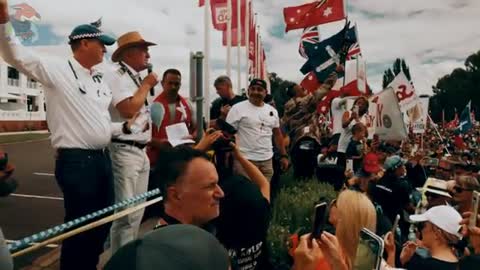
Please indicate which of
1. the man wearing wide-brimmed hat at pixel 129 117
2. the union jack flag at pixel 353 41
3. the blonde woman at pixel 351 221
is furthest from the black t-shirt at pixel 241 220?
the union jack flag at pixel 353 41

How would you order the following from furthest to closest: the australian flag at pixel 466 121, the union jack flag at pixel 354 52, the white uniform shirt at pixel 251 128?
1. the union jack flag at pixel 354 52
2. the australian flag at pixel 466 121
3. the white uniform shirt at pixel 251 128

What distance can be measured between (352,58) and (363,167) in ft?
34.5

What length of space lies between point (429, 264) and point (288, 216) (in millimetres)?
2807

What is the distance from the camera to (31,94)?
6134 cm

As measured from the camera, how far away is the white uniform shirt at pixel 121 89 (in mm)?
3850

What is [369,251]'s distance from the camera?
2041 millimetres

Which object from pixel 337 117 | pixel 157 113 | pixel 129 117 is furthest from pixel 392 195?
pixel 337 117

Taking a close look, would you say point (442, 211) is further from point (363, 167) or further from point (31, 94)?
point (31, 94)

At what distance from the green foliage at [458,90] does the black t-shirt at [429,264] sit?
238 feet

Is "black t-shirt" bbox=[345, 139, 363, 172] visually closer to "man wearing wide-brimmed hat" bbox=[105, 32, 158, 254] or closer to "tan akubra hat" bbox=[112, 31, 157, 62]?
"man wearing wide-brimmed hat" bbox=[105, 32, 158, 254]

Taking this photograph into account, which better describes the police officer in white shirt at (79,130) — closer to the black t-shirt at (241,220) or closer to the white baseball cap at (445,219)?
the black t-shirt at (241,220)

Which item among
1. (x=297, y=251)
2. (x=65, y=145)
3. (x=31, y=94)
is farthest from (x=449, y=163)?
(x=31, y=94)

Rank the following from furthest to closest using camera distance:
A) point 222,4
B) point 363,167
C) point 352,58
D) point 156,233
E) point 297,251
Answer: point 352,58 < point 222,4 < point 363,167 < point 297,251 < point 156,233

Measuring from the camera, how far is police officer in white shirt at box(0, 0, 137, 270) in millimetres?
3275
